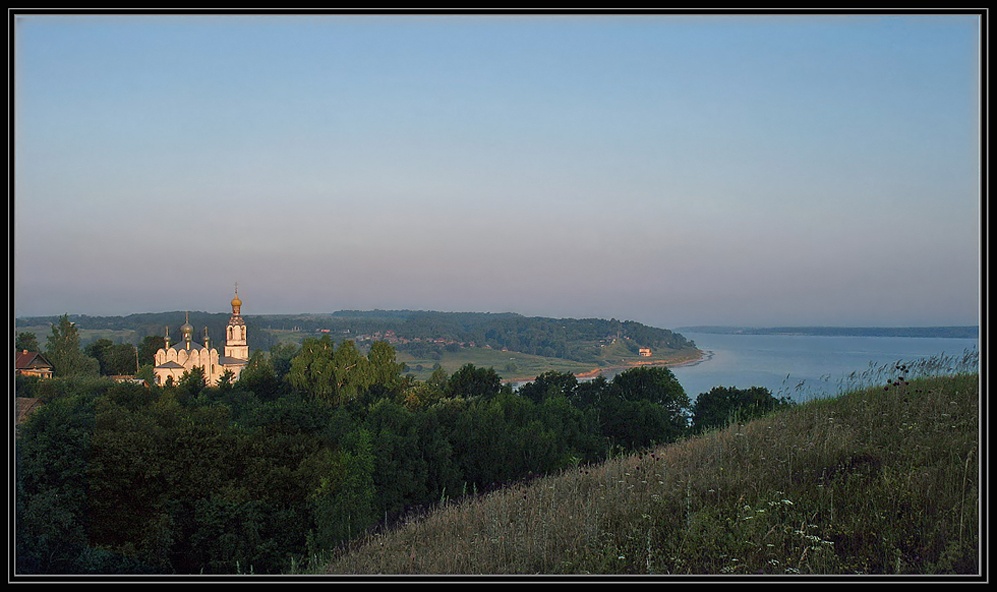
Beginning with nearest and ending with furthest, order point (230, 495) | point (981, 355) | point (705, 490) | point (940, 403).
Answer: point (981, 355) → point (705, 490) → point (940, 403) → point (230, 495)

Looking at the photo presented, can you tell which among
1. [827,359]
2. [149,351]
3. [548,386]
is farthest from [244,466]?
[548,386]

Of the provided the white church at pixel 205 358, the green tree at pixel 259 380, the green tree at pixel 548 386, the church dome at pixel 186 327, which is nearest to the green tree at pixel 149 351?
the white church at pixel 205 358

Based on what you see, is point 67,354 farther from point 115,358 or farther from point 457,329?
point 115,358

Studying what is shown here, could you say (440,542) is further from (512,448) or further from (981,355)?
(512,448)

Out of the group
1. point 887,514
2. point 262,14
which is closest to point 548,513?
point 887,514

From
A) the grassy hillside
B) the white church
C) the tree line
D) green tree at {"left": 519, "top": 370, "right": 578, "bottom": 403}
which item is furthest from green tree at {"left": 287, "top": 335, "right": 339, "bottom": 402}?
the grassy hillside
